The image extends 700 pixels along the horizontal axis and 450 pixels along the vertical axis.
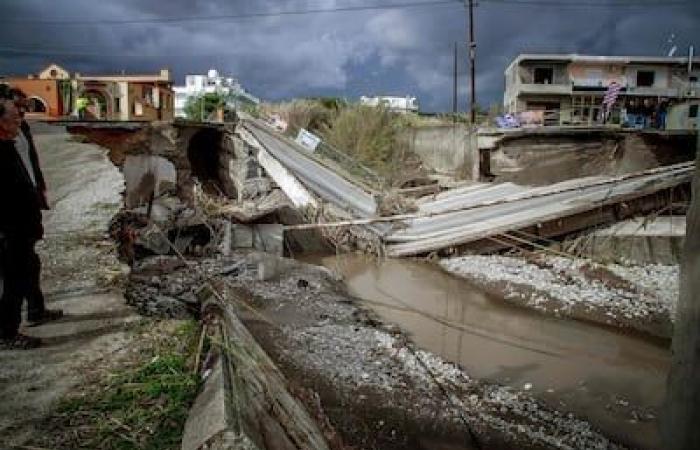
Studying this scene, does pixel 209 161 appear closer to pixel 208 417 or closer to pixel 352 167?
pixel 352 167

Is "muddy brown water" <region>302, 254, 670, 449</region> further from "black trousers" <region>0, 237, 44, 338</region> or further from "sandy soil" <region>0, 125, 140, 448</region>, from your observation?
"black trousers" <region>0, 237, 44, 338</region>

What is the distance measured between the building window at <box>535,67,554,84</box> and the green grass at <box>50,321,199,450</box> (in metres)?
43.0

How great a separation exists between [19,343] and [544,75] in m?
43.6

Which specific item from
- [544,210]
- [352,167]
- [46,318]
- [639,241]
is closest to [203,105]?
[352,167]

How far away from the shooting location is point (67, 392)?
3.44m

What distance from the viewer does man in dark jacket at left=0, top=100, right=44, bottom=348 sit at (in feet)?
13.4

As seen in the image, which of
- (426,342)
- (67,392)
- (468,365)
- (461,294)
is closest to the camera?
(67,392)

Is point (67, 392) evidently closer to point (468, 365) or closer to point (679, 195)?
point (468, 365)

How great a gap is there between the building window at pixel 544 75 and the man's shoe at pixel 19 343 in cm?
4292

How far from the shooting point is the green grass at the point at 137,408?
9.77 ft

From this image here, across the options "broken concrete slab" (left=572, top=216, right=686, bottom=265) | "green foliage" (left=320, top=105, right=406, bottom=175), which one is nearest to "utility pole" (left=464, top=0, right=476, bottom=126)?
"green foliage" (left=320, top=105, right=406, bottom=175)

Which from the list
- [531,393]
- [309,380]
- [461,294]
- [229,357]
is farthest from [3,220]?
[461,294]

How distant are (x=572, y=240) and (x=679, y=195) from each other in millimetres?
2246

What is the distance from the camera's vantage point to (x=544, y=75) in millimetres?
43062
